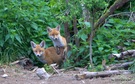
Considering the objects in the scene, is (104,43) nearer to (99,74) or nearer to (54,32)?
(54,32)

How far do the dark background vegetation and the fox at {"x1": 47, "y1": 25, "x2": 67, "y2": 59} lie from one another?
0.56 ft

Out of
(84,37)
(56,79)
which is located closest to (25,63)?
(84,37)

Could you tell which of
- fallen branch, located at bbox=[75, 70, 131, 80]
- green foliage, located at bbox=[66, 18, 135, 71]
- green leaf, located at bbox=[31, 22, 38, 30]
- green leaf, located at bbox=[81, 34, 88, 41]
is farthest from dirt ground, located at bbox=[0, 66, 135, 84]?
green leaf, located at bbox=[31, 22, 38, 30]

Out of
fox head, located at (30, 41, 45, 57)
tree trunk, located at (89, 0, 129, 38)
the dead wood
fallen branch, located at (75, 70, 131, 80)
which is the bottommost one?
the dead wood

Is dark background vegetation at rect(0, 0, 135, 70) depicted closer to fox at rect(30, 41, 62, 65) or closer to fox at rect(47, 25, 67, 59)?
fox at rect(47, 25, 67, 59)

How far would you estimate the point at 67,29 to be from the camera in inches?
423

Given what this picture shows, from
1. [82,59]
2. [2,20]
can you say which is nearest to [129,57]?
[82,59]

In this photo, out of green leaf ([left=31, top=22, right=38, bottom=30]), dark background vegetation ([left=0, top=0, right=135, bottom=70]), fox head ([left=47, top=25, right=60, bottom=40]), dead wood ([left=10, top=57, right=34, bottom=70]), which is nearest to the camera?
dark background vegetation ([left=0, top=0, right=135, bottom=70])

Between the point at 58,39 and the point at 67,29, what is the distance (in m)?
0.40

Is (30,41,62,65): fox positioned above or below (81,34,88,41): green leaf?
below

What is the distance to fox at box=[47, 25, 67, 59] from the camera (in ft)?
35.6

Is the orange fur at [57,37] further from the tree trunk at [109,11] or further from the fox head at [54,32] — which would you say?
the tree trunk at [109,11]

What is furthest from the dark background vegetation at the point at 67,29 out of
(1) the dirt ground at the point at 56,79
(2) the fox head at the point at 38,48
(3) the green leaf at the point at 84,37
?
(1) the dirt ground at the point at 56,79

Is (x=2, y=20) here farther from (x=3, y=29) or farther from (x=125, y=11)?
(x=125, y=11)
